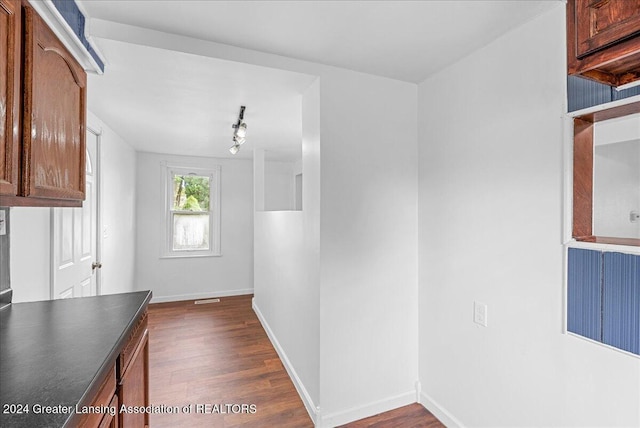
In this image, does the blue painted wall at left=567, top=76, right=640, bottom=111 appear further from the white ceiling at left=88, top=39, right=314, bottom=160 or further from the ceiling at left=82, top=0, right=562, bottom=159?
the white ceiling at left=88, top=39, right=314, bottom=160

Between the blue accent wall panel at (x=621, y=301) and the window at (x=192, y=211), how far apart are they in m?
4.83

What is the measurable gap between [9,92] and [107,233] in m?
2.69

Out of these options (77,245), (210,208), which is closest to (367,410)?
(77,245)

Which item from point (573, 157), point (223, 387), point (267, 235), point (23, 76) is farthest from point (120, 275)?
point (573, 157)

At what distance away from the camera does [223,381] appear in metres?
2.58

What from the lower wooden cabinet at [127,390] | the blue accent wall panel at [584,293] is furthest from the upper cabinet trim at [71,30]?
the blue accent wall panel at [584,293]

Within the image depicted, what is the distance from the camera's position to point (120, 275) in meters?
3.82

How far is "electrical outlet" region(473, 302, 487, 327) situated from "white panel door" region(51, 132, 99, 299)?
8.88 feet

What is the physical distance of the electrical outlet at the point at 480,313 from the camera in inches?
71.7

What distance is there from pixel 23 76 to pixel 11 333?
39.0 inches

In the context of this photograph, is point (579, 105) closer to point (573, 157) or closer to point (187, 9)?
point (573, 157)

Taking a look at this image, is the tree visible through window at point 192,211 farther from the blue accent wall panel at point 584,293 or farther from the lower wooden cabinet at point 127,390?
the blue accent wall panel at point 584,293

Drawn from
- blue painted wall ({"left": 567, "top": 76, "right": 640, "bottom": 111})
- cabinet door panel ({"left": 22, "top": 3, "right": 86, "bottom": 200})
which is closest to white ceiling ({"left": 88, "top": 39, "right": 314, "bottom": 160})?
cabinet door panel ({"left": 22, "top": 3, "right": 86, "bottom": 200})

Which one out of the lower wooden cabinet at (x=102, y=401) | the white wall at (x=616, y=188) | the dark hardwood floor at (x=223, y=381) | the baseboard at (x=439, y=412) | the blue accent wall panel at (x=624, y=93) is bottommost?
the dark hardwood floor at (x=223, y=381)
